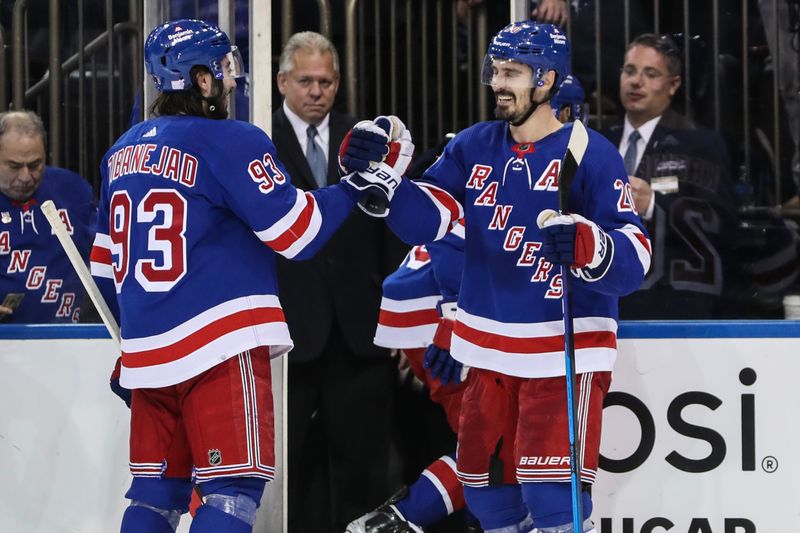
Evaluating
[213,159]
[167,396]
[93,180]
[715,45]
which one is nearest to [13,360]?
[93,180]

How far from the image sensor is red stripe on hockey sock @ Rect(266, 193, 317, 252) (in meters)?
2.74

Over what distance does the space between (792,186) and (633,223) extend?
1.11 meters

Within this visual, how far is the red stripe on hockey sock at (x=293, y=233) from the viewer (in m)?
2.74

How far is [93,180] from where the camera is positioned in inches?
150

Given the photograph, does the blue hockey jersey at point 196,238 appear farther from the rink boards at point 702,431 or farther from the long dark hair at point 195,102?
the rink boards at point 702,431

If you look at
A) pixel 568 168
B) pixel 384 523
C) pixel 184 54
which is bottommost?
pixel 384 523

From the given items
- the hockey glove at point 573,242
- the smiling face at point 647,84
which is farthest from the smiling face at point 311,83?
the hockey glove at point 573,242

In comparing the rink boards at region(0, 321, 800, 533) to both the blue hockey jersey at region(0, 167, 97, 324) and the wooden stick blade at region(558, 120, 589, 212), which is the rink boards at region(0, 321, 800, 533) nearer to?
the wooden stick blade at region(558, 120, 589, 212)

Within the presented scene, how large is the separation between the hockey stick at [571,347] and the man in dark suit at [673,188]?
0.93m

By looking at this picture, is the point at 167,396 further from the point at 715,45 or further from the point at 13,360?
the point at 715,45

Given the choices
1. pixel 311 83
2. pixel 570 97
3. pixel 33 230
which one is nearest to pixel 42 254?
pixel 33 230

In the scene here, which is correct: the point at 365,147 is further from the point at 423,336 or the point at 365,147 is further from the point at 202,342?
the point at 423,336

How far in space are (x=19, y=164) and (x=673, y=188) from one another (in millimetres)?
1817

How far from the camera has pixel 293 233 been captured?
2746 millimetres
